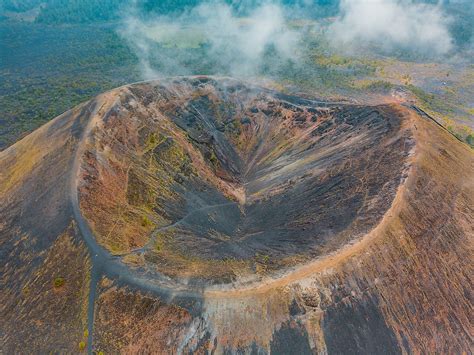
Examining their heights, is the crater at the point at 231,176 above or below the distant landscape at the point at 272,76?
above

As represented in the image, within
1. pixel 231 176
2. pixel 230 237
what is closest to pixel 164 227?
pixel 230 237

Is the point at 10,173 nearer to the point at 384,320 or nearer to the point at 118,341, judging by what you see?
the point at 118,341

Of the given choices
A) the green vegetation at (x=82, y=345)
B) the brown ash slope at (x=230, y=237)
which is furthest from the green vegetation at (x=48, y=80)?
the green vegetation at (x=82, y=345)

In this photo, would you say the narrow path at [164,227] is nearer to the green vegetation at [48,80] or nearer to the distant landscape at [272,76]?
the distant landscape at [272,76]

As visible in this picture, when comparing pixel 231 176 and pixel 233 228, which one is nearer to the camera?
pixel 233 228

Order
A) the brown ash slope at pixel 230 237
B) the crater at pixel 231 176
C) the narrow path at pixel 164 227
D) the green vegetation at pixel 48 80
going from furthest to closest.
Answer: the green vegetation at pixel 48 80 < the crater at pixel 231 176 < the narrow path at pixel 164 227 < the brown ash slope at pixel 230 237

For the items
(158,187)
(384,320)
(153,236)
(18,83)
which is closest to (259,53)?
(18,83)

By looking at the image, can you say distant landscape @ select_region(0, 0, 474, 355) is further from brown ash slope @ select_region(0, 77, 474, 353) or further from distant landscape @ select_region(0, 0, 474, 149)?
distant landscape @ select_region(0, 0, 474, 149)

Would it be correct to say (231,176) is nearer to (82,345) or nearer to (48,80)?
(82,345)
